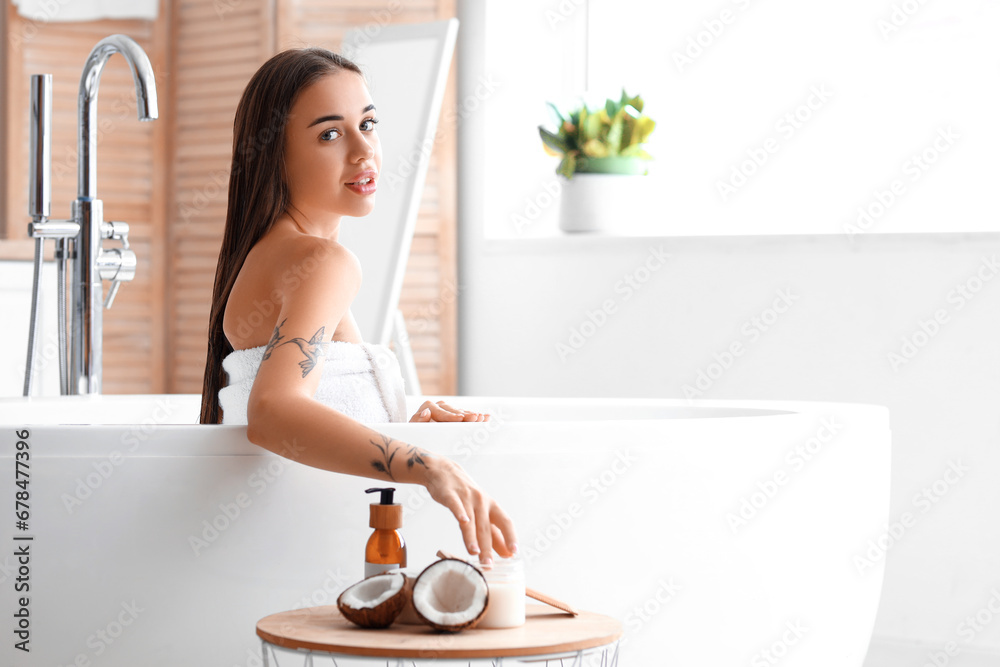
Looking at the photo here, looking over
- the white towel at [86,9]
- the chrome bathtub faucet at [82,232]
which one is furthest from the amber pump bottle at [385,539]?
the white towel at [86,9]

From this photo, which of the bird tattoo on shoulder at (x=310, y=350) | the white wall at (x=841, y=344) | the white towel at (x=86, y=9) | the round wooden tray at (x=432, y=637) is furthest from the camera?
the white towel at (x=86, y=9)

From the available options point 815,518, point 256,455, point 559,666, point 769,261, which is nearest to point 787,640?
point 815,518

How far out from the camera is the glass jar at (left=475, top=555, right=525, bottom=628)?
36.0 inches

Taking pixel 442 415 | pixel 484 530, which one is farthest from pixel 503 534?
pixel 442 415

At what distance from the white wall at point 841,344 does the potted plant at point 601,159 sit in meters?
0.08

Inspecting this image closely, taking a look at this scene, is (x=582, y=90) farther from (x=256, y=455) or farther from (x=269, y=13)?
(x=256, y=455)

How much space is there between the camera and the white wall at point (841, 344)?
2.07 m

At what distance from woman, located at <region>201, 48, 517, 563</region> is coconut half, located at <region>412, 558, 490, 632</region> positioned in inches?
7.9

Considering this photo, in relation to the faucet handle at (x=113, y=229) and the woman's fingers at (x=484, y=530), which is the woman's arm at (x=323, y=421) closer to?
the woman's fingers at (x=484, y=530)

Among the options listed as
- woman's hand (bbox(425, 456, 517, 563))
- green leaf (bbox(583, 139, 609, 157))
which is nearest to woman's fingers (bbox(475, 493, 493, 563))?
woman's hand (bbox(425, 456, 517, 563))

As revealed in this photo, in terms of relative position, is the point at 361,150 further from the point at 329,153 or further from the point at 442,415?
the point at 442,415

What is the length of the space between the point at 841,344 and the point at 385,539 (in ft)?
4.86

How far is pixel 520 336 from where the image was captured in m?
2.75

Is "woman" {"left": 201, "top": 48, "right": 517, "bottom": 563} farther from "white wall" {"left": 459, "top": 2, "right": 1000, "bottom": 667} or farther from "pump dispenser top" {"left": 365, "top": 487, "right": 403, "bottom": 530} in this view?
"white wall" {"left": 459, "top": 2, "right": 1000, "bottom": 667}
